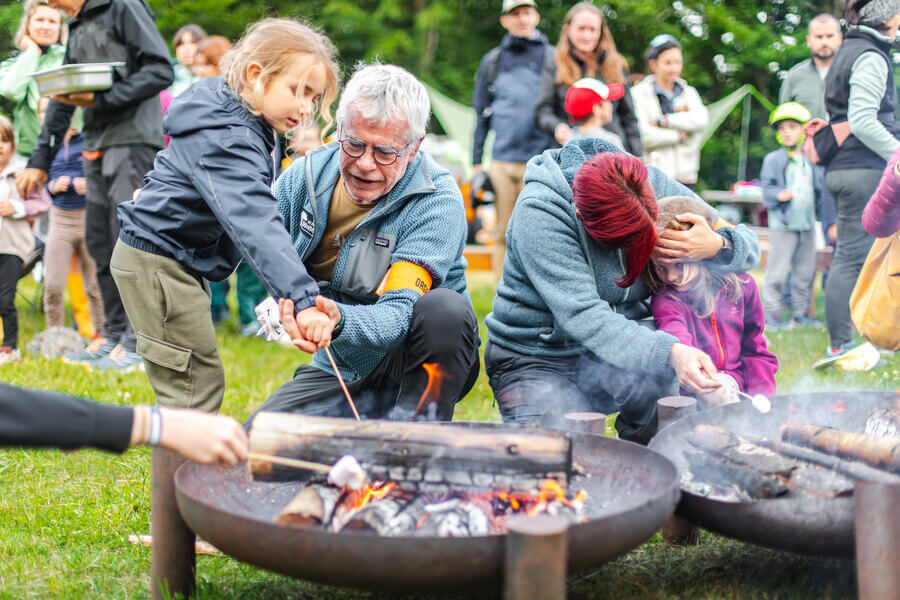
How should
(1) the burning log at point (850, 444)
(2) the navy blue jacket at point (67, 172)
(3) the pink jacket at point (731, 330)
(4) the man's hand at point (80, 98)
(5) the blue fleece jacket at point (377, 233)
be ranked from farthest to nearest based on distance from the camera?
1. (2) the navy blue jacket at point (67, 172)
2. (4) the man's hand at point (80, 98)
3. (3) the pink jacket at point (731, 330)
4. (5) the blue fleece jacket at point (377, 233)
5. (1) the burning log at point (850, 444)

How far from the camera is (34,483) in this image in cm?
312

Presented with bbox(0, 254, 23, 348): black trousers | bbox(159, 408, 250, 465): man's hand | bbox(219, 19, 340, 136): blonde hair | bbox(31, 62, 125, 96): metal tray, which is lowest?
bbox(0, 254, 23, 348): black trousers

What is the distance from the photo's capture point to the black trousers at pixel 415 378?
2.68 metres

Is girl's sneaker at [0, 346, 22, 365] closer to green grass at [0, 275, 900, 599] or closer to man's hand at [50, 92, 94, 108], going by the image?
man's hand at [50, 92, 94, 108]

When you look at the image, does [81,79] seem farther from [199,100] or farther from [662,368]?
[662,368]

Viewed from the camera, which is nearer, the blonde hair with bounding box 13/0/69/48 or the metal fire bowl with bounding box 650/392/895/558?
the metal fire bowl with bounding box 650/392/895/558

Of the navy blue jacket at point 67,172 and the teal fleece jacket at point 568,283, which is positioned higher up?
the teal fleece jacket at point 568,283

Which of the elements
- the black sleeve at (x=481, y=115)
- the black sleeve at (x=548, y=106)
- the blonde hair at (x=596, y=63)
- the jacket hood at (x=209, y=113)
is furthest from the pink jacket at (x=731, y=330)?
the black sleeve at (x=481, y=115)

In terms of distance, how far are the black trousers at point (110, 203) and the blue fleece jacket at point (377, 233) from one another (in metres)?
1.94

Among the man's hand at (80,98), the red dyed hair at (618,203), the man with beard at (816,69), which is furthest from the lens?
the man with beard at (816,69)

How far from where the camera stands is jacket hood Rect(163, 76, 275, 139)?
8.63 ft

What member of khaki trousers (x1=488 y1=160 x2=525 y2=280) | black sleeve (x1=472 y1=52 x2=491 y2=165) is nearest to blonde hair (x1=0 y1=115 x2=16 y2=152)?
black sleeve (x1=472 y1=52 x2=491 y2=165)

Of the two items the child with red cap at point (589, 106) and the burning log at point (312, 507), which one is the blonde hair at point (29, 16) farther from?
the burning log at point (312, 507)

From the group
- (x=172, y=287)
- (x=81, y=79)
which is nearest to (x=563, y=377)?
(x=172, y=287)
